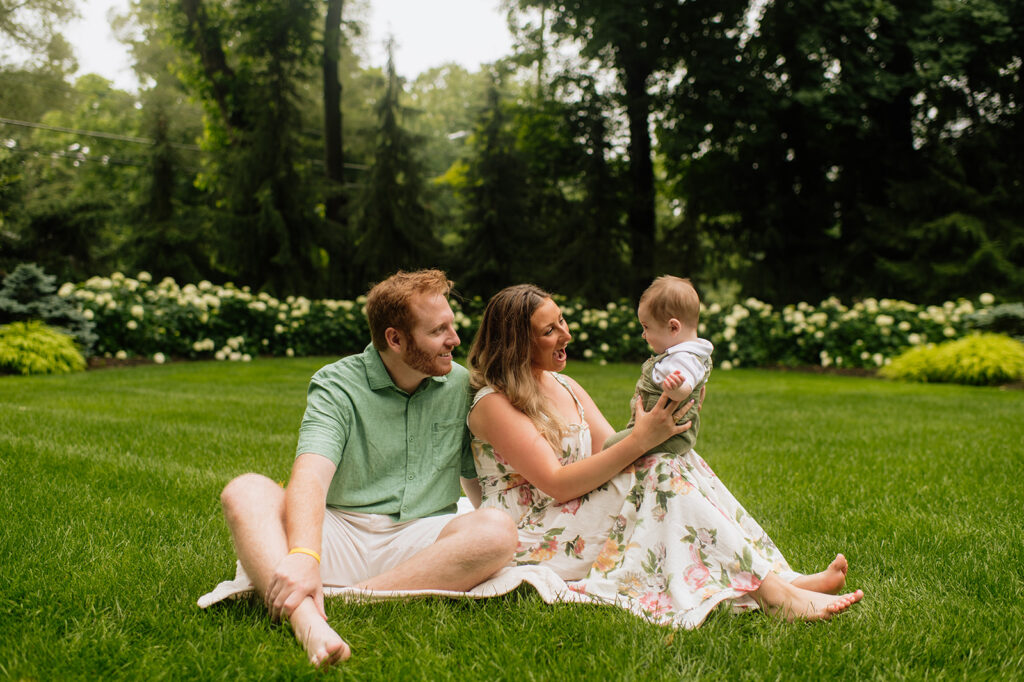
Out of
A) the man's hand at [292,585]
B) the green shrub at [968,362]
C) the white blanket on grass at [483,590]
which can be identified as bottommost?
the green shrub at [968,362]

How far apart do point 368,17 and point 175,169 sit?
876 cm

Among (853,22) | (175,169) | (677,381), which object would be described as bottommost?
(677,381)

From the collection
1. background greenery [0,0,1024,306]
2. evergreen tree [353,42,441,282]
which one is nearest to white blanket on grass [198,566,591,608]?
background greenery [0,0,1024,306]

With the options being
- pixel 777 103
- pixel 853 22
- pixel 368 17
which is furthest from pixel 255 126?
pixel 853 22

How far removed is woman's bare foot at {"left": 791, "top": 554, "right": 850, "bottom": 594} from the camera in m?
2.59

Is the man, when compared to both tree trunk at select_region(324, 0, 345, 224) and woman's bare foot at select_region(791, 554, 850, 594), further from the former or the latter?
tree trunk at select_region(324, 0, 345, 224)

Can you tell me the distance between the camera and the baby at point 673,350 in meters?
2.59

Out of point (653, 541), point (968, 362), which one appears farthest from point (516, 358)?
point (968, 362)

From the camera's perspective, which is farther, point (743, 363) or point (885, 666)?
point (743, 363)

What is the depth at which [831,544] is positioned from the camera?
3.50 metres

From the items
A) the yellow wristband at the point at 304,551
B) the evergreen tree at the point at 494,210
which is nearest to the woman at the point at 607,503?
the yellow wristband at the point at 304,551

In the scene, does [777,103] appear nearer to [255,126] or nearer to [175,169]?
[255,126]

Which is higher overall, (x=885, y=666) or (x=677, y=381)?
(x=677, y=381)

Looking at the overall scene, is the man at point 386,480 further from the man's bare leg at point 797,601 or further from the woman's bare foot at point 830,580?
the woman's bare foot at point 830,580
